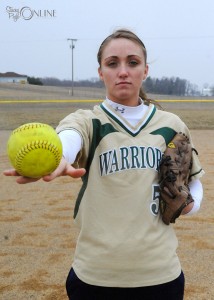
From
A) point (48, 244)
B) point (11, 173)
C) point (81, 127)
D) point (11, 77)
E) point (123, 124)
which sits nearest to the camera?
point (11, 173)

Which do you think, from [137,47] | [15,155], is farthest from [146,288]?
[137,47]

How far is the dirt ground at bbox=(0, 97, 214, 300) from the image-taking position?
3.34 metres

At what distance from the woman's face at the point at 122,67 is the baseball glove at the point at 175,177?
0.30 metres

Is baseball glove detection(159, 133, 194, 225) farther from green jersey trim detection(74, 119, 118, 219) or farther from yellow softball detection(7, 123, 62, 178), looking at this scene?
yellow softball detection(7, 123, 62, 178)

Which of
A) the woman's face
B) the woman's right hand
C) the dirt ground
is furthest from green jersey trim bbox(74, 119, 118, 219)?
the dirt ground

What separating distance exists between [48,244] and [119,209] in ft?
9.11

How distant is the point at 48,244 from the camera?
4.25 meters

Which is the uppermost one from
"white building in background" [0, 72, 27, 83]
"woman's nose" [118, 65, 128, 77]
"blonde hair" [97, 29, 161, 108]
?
"blonde hair" [97, 29, 161, 108]

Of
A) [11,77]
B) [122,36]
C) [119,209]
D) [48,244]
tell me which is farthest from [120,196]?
[11,77]

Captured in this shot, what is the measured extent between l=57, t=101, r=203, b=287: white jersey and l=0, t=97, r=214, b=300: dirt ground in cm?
166

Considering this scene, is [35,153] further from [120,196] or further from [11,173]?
[120,196]

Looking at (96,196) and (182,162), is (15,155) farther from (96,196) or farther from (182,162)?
(182,162)

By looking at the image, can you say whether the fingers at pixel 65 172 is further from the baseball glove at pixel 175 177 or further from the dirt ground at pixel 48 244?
the dirt ground at pixel 48 244

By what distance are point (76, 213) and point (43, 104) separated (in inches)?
978
